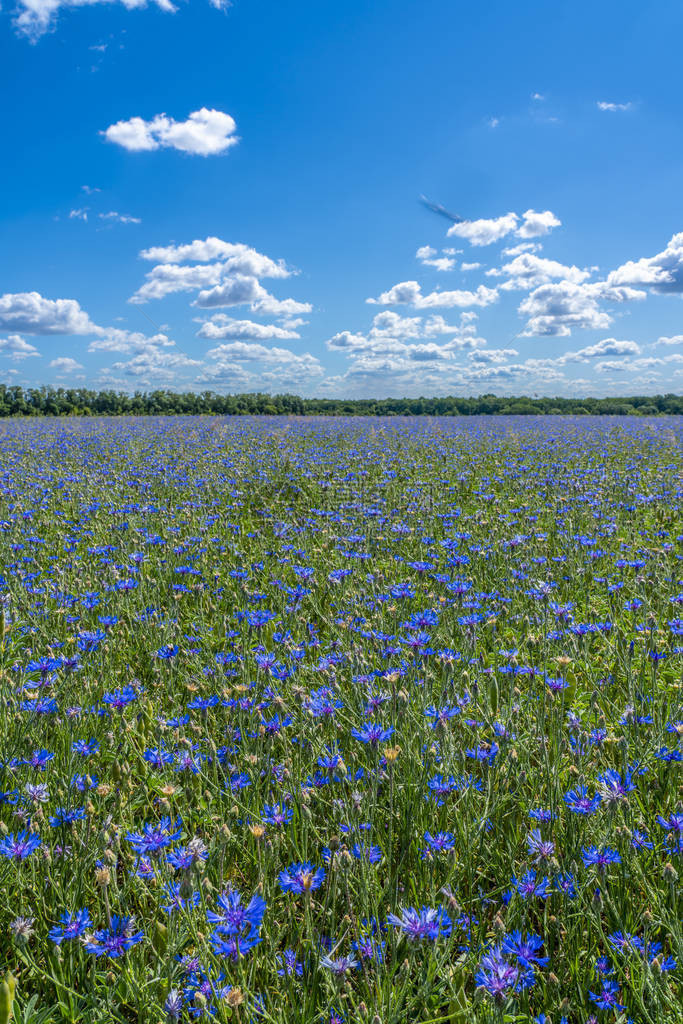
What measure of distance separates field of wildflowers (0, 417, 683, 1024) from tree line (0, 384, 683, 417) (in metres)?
26.6

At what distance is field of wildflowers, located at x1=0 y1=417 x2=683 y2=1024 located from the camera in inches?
45.0

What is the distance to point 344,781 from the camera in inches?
59.6

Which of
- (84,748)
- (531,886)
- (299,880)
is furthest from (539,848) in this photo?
(84,748)

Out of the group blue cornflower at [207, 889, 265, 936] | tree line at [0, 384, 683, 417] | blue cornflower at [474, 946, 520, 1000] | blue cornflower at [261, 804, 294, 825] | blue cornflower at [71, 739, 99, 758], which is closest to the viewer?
blue cornflower at [474, 946, 520, 1000]

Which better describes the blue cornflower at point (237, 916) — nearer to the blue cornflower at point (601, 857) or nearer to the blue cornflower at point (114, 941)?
the blue cornflower at point (114, 941)

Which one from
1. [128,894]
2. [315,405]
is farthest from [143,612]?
[315,405]

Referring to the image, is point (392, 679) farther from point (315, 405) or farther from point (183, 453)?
point (315, 405)

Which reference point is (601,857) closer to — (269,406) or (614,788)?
(614,788)

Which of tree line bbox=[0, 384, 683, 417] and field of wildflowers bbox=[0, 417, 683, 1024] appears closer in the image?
field of wildflowers bbox=[0, 417, 683, 1024]

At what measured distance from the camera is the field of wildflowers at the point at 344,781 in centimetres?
114

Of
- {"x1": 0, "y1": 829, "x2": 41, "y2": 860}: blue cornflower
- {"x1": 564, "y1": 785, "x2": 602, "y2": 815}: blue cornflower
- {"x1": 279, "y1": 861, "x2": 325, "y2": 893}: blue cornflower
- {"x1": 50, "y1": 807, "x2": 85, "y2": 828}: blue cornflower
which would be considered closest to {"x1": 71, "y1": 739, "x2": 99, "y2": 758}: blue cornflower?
{"x1": 50, "y1": 807, "x2": 85, "y2": 828}: blue cornflower

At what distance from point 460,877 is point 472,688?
91 cm

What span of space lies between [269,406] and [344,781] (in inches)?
1240

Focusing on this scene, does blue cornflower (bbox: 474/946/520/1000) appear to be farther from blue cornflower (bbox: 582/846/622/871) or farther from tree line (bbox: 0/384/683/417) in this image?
tree line (bbox: 0/384/683/417)
